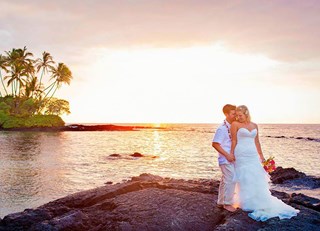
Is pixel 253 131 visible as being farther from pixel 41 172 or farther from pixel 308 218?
pixel 41 172

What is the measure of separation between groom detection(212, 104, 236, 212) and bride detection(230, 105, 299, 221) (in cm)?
14

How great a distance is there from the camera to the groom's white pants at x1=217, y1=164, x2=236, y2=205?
8.42 meters

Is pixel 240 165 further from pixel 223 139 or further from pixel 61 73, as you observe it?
pixel 61 73

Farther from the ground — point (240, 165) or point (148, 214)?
point (240, 165)

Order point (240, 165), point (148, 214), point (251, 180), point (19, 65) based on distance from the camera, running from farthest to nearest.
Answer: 1. point (19, 65)
2. point (240, 165)
3. point (251, 180)
4. point (148, 214)

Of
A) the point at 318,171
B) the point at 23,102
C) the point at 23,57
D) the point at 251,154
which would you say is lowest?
the point at 318,171

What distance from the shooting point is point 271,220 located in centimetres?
770

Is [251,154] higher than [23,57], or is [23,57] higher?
[23,57]

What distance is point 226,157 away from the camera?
8422 millimetres

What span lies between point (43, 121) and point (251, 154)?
3357 inches

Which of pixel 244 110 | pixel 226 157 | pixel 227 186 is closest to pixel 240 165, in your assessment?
pixel 226 157

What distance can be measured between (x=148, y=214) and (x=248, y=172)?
2.53 m

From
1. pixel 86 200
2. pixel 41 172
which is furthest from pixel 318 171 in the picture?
pixel 86 200

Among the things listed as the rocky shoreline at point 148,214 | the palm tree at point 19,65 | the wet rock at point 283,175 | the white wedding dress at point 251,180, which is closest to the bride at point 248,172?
the white wedding dress at point 251,180
